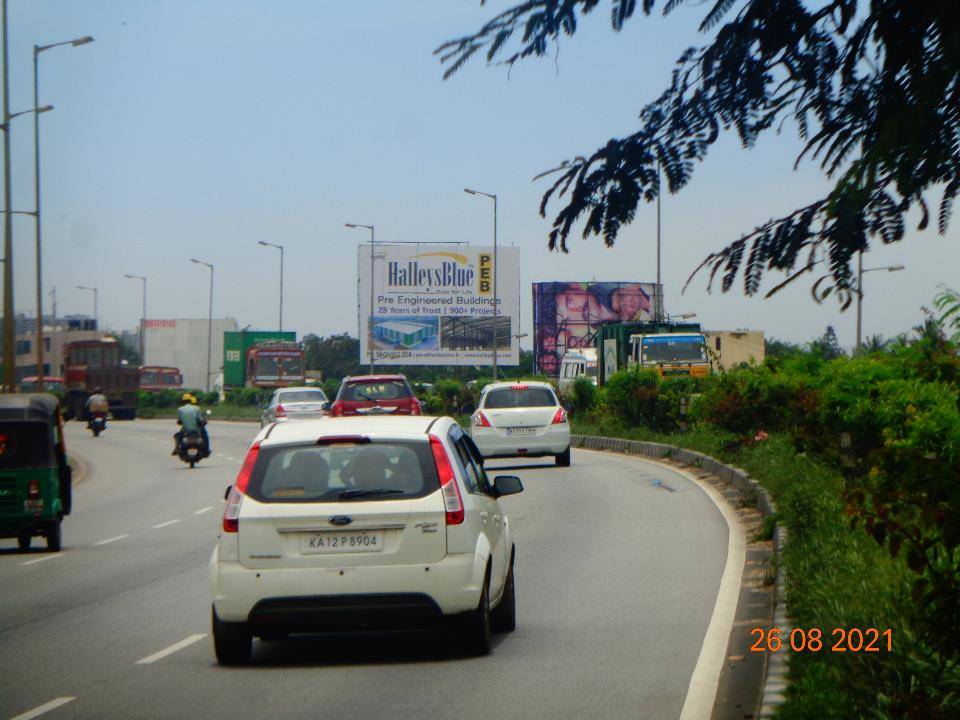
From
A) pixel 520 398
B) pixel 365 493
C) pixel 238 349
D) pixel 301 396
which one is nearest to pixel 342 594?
pixel 365 493

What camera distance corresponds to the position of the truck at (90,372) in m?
70.7

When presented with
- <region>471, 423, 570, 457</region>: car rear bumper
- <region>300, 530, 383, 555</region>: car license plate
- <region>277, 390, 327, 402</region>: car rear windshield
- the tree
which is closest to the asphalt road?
<region>300, 530, 383, 555</region>: car license plate

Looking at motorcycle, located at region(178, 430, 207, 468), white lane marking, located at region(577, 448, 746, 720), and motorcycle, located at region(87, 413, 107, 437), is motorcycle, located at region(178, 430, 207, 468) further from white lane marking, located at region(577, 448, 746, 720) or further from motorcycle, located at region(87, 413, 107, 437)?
motorcycle, located at region(87, 413, 107, 437)

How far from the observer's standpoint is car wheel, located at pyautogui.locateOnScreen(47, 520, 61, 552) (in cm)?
1848

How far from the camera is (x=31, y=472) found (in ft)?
59.8

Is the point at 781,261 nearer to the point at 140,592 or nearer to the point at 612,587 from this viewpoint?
the point at 612,587

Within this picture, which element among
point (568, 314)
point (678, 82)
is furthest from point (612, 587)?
point (568, 314)

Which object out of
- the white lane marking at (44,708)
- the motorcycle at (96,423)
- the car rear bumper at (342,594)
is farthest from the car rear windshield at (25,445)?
the motorcycle at (96,423)

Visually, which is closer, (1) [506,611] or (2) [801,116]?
(2) [801,116]

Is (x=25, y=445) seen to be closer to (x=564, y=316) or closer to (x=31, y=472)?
(x=31, y=472)

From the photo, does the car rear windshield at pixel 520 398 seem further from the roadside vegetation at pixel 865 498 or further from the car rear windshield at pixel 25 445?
the car rear windshield at pixel 25 445

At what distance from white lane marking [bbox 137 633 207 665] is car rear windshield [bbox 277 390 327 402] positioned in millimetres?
36213

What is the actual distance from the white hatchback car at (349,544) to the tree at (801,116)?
409 centimetres

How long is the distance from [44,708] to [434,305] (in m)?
70.0
